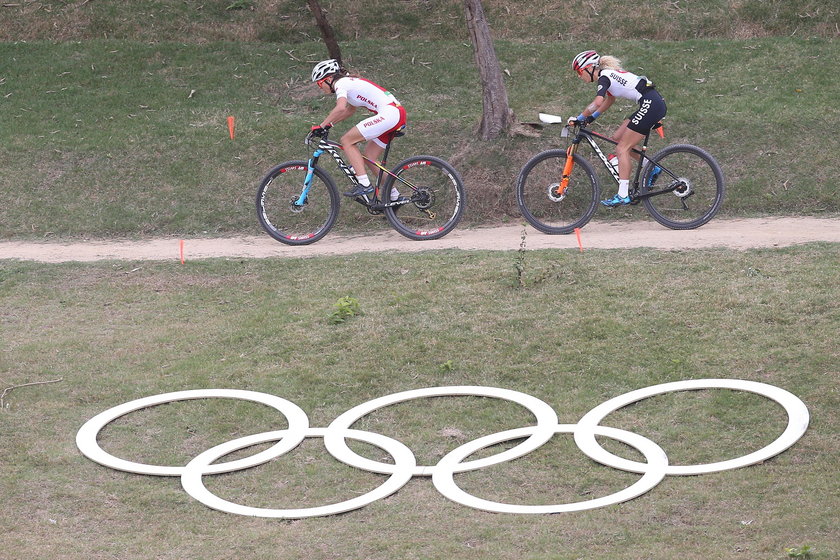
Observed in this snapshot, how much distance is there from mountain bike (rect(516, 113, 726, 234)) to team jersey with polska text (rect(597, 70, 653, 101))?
1.43ft

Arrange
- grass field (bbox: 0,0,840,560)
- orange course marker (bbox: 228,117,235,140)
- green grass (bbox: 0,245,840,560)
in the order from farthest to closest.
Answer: orange course marker (bbox: 228,117,235,140)
grass field (bbox: 0,0,840,560)
green grass (bbox: 0,245,840,560)

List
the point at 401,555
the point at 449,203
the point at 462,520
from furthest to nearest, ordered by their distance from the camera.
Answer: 1. the point at 449,203
2. the point at 462,520
3. the point at 401,555

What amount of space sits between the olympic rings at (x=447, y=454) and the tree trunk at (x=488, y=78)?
6.18 meters

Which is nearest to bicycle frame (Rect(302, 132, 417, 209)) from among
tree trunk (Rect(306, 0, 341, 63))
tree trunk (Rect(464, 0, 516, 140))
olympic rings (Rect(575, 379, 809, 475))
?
tree trunk (Rect(464, 0, 516, 140))

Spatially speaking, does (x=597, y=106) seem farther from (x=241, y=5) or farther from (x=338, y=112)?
Result: (x=241, y=5)

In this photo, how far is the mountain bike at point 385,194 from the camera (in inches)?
428

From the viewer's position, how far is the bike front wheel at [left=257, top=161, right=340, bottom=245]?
432 inches

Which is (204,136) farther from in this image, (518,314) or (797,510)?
(797,510)

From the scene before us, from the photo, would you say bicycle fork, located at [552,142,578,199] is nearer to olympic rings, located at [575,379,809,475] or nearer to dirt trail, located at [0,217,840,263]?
dirt trail, located at [0,217,840,263]

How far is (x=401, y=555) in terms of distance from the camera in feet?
18.5

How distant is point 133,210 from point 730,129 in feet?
27.1

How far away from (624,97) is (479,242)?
2.27m

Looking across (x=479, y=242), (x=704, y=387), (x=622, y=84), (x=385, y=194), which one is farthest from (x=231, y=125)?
(x=704, y=387)

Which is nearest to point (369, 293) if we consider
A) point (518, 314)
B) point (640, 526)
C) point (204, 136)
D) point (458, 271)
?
point (458, 271)
